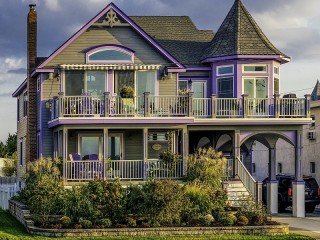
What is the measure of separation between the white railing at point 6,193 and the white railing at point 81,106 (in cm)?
570

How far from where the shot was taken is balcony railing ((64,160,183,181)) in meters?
32.3

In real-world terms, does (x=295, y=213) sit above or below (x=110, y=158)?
below

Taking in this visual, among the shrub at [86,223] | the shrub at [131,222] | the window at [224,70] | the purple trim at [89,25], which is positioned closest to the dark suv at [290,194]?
the window at [224,70]

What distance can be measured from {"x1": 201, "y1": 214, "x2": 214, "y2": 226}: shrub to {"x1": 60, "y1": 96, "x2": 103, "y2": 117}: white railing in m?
8.16

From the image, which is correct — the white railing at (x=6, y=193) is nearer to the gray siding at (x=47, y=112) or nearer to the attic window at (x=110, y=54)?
the gray siding at (x=47, y=112)

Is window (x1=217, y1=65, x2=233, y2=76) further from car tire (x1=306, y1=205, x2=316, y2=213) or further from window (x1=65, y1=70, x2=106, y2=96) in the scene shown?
car tire (x1=306, y1=205, x2=316, y2=213)

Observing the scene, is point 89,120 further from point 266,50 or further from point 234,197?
point 266,50

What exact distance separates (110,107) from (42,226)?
814 cm

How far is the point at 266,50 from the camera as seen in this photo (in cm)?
3584

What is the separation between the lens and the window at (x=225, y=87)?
36.1 meters

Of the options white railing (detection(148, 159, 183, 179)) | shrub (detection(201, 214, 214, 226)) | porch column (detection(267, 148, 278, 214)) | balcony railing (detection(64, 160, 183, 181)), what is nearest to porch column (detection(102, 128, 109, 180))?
balcony railing (detection(64, 160, 183, 181))

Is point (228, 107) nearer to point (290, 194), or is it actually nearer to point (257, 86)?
point (257, 86)

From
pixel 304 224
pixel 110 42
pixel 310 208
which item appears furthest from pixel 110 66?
pixel 310 208

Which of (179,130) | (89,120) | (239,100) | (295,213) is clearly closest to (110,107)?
(89,120)
